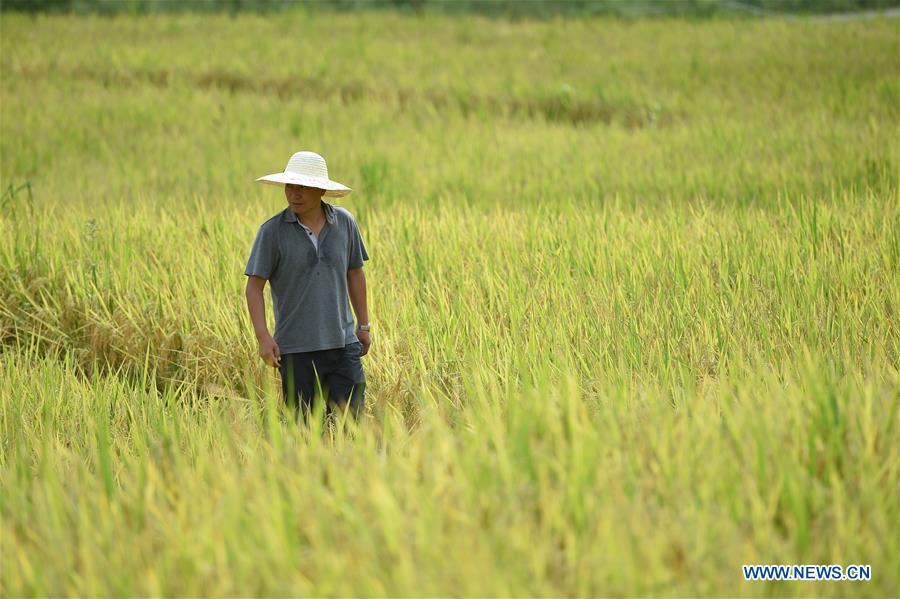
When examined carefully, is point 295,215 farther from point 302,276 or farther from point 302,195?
point 302,276

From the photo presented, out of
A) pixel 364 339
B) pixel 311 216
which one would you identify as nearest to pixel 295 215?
pixel 311 216

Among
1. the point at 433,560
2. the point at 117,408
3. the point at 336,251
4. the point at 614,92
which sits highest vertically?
the point at 614,92

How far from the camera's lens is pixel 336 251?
278 centimetres

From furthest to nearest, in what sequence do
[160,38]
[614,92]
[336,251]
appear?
1. [160,38]
2. [614,92]
3. [336,251]

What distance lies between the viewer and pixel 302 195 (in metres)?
2.69

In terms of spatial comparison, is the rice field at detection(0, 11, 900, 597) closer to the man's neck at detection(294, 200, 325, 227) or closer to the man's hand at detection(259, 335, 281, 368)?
the man's hand at detection(259, 335, 281, 368)

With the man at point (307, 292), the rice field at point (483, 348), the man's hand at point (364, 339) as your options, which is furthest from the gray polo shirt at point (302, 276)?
the rice field at point (483, 348)

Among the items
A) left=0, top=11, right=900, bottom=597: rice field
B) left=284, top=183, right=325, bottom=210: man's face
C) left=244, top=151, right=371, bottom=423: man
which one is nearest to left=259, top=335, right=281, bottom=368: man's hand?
left=244, top=151, right=371, bottom=423: man

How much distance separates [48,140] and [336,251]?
650 centimetres

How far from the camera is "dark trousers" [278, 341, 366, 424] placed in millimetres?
2781

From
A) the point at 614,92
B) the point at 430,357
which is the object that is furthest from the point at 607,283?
the point at 614,92

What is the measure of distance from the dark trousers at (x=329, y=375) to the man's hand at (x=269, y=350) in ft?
0.22

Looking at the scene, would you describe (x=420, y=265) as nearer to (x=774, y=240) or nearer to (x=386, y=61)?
(x=774, y=240)

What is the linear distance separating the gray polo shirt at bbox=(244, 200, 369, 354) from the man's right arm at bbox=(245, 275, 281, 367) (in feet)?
0.13
